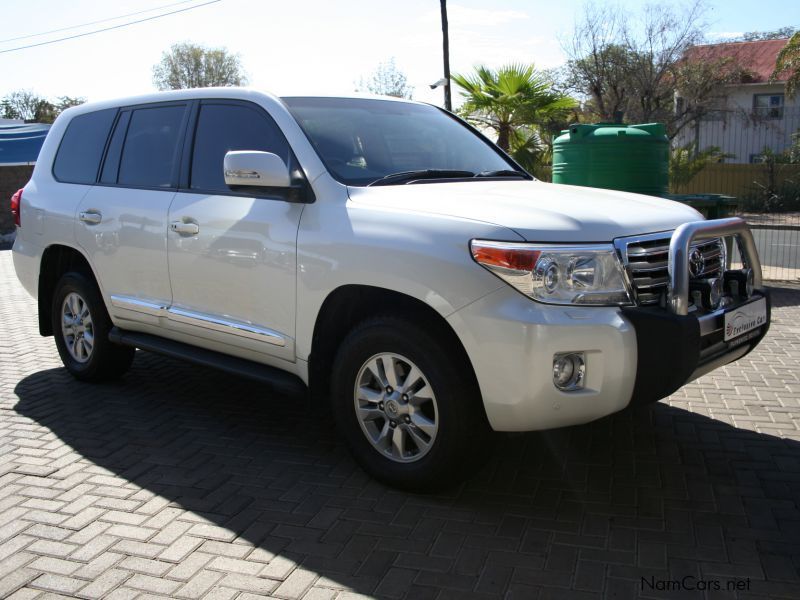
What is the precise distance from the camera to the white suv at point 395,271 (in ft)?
10.5

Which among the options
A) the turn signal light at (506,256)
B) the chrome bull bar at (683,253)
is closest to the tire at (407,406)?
the turn signal light at (506,256)

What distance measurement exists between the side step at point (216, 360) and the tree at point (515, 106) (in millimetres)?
8750

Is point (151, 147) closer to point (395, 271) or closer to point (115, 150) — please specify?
point (115, 150)

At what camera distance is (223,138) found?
4480 millimetres

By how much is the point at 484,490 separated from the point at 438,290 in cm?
110

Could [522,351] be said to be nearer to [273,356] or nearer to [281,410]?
[273,356]

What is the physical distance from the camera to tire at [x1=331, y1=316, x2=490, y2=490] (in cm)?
339

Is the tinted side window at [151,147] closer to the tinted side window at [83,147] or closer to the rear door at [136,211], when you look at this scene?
the rear door at [136,211]

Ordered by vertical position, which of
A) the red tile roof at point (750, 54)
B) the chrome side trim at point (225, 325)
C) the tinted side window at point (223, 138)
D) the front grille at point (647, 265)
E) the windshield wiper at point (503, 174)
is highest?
the red tile roof at point (750, 54)

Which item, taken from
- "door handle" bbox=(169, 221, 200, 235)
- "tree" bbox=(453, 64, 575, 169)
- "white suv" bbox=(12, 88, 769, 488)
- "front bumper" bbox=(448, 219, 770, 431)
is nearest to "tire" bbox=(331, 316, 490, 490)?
"white suv" bbox=(12, 88, 769, 488)

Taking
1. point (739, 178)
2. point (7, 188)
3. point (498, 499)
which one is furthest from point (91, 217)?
point (739, 178)

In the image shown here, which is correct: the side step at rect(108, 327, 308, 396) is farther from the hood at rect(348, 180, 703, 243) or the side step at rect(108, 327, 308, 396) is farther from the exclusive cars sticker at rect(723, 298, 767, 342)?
the exclusive cars sticker at rect(723, 298, 767, 342)

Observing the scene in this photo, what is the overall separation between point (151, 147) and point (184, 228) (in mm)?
843

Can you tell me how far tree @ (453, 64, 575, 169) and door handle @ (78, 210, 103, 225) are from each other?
8609mm
